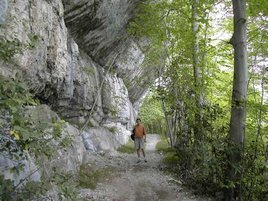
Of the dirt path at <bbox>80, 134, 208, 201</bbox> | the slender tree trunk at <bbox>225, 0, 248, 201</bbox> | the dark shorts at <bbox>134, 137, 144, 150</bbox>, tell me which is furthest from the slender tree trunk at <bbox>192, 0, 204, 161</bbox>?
the dark shorts at <bbox>134, 137, 144, 150</bbox>

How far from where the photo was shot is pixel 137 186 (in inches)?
388

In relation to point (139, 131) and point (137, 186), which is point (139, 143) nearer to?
point (139, 131)

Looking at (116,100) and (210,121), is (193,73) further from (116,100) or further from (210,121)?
(116,100)

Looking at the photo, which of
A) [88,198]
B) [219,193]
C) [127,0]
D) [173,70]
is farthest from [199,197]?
[127,0]

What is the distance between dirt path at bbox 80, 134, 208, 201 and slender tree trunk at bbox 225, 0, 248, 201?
1.31 meters

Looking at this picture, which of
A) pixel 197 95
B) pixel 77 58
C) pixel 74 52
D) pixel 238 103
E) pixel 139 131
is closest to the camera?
pixel 238 103

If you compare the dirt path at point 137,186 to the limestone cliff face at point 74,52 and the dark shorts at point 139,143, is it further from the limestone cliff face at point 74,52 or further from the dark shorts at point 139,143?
the limestone cliff face at point 74,52

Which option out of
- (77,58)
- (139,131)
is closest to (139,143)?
(139,131)

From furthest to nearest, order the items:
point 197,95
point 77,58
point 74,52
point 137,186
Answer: point 77,58 → point 74,52 → point 197,95 → point 137,186

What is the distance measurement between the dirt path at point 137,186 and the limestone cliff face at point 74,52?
10.2 ft

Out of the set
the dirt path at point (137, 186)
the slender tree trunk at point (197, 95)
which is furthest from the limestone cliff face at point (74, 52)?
the slender tree trunk at point (197, 95)

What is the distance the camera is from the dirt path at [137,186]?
347 inches

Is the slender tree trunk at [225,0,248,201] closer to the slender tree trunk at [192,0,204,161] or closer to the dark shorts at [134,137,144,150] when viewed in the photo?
the slender tree trunk at [192,0,204,161]

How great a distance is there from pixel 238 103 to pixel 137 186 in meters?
4.08
